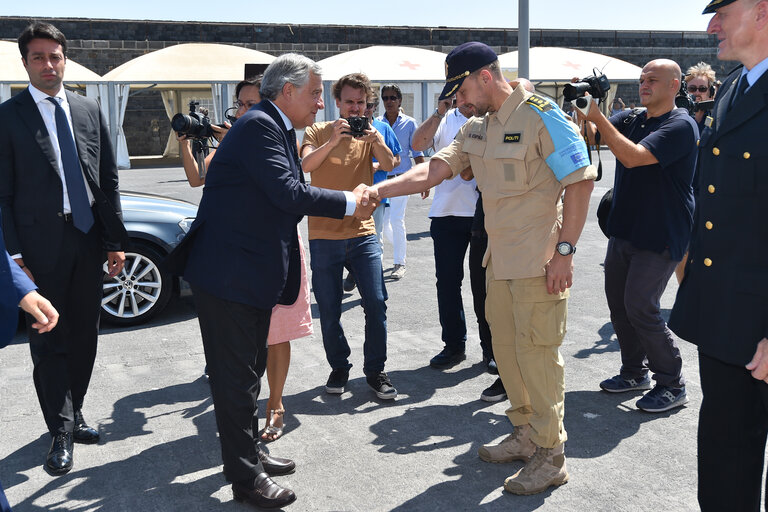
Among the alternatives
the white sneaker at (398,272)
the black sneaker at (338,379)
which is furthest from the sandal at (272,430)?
the white sneaker at (398,272)

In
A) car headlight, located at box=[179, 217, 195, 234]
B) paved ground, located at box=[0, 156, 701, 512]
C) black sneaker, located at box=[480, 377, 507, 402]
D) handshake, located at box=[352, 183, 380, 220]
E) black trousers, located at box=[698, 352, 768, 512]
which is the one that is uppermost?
handshake, located at box=[352, 183, 380, 220]

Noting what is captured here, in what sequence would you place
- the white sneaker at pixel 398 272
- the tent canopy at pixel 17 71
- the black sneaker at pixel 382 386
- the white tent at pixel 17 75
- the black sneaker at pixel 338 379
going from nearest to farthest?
the black sneaker at pixel 382 386 < the black sneaker at pixel 338 379 < the white sneaker at pixel 398 272 < the white tent at pixel 17 75 < the tent canopy at pixel 17 71

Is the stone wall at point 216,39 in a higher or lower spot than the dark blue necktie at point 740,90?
higher

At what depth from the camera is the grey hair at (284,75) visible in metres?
3.63

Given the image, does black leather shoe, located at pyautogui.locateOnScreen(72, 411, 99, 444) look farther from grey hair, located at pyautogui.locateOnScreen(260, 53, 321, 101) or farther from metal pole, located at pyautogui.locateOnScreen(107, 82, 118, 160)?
metal pole, located at pyautogui.locateOnScreen(107, 82, 118, 160)

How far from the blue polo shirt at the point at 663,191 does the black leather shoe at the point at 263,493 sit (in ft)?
8.32

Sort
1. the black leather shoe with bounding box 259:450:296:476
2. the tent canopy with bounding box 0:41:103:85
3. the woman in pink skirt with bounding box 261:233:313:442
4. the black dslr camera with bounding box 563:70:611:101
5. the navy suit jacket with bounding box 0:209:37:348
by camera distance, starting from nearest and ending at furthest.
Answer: the navy suit jacket with bounding box 0:209:37:348
the black leather shoe with bounding box 259:450:296:476
the black dslr camera with bounding box 563:70:611:101
the woman in pink skirt with bounding box 261:233:313:442
the tent canopy with bounding box 0:41:103:85

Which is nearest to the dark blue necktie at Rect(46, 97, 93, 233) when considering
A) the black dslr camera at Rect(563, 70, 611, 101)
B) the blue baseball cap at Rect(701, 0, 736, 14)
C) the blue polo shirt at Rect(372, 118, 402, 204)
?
the blue polo shirt at Rect(372, 118, 402, 204)

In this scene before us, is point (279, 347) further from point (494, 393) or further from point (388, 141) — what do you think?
point (388, 141)

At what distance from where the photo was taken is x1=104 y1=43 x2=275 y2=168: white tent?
23.3m

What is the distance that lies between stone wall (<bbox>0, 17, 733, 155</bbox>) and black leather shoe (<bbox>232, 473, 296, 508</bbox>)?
28444 millimetres

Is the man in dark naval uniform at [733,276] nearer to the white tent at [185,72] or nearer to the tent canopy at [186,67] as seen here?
the white tent at [185,72]

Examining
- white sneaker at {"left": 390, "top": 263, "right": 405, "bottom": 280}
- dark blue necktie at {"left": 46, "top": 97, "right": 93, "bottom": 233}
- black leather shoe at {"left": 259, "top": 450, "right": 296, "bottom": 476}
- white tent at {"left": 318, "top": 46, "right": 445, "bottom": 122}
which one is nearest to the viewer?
black leather shoe at {"left": 259, "top": 450, "right": 296, "bottom": 476}

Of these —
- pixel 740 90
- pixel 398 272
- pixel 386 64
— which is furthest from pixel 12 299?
pixel 386 64
